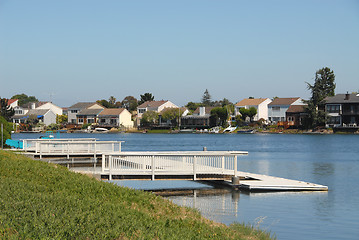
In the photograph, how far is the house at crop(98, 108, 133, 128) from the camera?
6024 inches

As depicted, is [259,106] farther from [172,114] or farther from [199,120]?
[172,114]

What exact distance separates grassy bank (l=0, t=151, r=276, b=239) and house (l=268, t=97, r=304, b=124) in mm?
123185

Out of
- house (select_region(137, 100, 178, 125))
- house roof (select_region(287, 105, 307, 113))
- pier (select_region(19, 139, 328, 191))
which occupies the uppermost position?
house (select_region(137, 100, 178, 125))

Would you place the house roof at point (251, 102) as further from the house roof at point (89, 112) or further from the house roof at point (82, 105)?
the house roof at point (82, 105)

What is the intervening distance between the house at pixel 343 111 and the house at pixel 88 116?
72.2m

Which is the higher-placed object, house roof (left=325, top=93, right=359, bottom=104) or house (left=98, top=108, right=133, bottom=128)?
house roof (left=325, top=93, right=359, bottom=104)

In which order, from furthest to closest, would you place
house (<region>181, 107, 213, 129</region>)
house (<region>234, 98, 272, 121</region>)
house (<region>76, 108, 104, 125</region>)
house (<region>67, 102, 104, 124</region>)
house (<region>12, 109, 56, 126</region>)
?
1. house (<region>67, 102, 104, 124</region>)
2. house (<region>76, 108, 104, 125</region>)
3. house (<region>12, 109, 56, 126</region>)
4. house (<region>181, 107, 213, 129</region>)
5. house (<region>234, 98, 272, 121</region>)

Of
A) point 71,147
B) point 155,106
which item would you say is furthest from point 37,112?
point 71,147

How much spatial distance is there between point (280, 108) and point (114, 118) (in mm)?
50154

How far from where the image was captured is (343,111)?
11512 cm

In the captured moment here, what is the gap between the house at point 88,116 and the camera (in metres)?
157

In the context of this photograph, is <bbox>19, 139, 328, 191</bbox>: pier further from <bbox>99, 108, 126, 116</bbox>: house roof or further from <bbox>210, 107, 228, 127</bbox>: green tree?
<bbox>99, 108, 126, 116</bbox>: house roof

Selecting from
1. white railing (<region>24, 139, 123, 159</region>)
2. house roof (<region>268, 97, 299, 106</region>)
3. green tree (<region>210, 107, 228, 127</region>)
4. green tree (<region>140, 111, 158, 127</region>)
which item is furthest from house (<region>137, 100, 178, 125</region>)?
white railing (<region>24, 139, 123, 159</region>)

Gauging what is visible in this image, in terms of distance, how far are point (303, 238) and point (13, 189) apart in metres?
8.84
